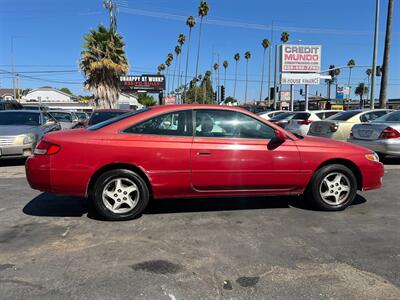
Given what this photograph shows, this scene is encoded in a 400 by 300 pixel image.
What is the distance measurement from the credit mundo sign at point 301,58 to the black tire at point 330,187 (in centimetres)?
2560

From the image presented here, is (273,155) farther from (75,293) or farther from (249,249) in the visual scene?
(75,293)

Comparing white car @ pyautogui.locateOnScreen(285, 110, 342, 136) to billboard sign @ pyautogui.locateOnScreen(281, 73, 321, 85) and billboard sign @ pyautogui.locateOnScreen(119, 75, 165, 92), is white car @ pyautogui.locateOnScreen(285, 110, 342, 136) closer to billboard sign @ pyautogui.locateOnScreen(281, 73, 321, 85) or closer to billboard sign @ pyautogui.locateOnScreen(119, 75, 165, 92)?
billboard sign @ pyautogui.locateOnScreen(281, 73, 321, 85)

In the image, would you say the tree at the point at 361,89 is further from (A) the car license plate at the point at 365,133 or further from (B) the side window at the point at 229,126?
(B) the side window at the point at 229,126

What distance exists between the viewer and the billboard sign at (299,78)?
30078 millimetres

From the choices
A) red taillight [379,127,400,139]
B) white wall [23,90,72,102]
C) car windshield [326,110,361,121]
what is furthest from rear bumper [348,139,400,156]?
white wall [23,90,72,102]

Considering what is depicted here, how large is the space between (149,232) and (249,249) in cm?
124

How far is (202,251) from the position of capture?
4.09m

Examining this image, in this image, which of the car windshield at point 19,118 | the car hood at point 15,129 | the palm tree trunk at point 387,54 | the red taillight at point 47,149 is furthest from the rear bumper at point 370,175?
the palm tree trunk at point 387,54

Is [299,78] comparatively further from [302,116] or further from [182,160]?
[182,160]

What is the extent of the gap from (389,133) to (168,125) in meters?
6.35

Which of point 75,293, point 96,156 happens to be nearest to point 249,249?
point 75,293

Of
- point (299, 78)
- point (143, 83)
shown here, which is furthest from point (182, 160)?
point (143, 83)

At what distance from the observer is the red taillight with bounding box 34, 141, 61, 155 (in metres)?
4.92

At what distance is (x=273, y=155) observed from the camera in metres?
5.28
